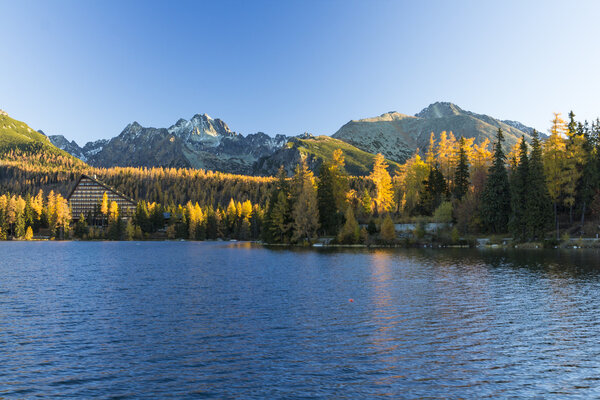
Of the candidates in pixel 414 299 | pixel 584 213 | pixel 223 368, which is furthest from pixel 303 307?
pixel 584 213

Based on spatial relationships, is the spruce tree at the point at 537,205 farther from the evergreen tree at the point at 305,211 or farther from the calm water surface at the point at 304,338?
the evergreen tree at the point at 305,211

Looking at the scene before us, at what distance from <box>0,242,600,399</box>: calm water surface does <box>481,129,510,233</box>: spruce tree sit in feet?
205

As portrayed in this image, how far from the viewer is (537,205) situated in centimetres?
10400

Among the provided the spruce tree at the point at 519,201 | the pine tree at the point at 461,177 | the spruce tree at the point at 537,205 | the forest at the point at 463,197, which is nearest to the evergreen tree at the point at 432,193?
the forest at the point at 463,197

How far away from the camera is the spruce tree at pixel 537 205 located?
10369cm

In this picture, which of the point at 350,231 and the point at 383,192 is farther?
the point at 383,192

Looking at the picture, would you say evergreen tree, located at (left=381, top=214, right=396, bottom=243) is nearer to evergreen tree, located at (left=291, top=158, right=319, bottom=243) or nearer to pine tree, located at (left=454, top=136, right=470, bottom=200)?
evergreen tree, located at (left=291, top=158, right=319, bottom=243)

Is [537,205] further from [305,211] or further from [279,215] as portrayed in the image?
[279,215]

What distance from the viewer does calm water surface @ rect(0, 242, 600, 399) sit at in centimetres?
1919

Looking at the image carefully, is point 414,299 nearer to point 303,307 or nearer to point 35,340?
point 303,307

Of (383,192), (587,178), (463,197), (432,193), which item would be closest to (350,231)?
(383,192)

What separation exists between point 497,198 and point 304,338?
100842 mm

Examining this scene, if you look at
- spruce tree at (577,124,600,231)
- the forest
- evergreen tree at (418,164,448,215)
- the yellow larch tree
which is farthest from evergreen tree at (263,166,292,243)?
spruce tree at (577,124,600,231)

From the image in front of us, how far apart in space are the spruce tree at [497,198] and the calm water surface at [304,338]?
62.4 meters
